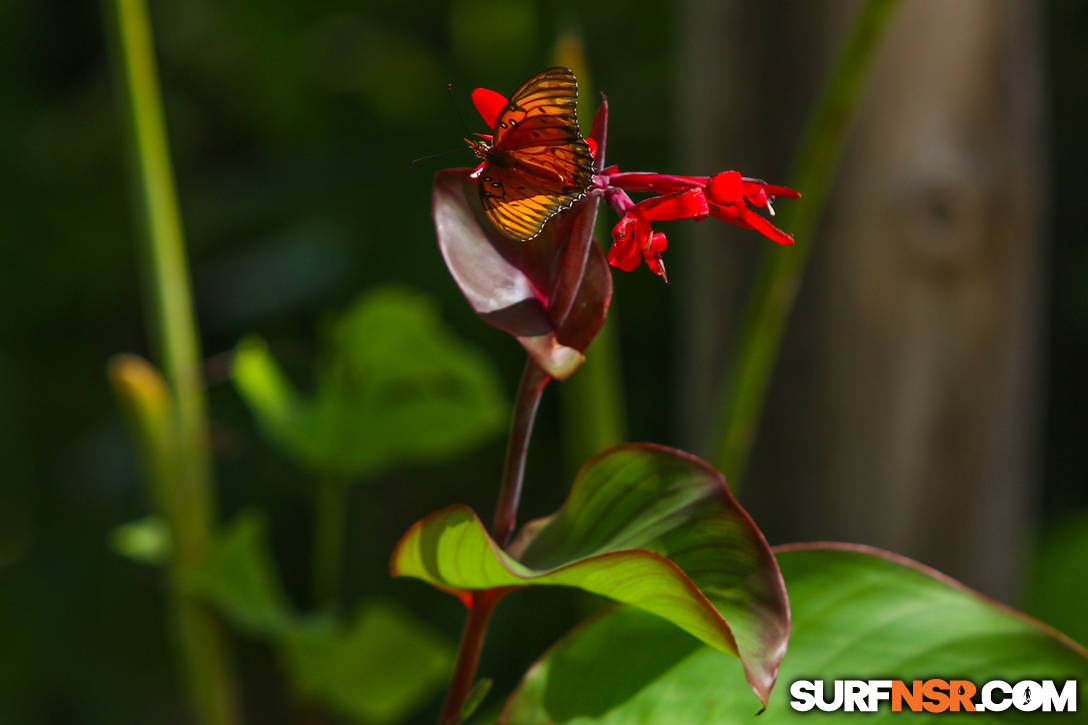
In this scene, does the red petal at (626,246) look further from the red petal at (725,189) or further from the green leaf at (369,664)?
the green leaf at (369,664)

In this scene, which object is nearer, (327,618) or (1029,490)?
(327,618)

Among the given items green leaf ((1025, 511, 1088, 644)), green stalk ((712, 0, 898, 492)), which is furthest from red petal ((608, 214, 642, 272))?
green leaf ((1025, 511, 1088, 644))

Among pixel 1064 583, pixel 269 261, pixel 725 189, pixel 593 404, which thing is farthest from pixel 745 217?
pixel 269 261

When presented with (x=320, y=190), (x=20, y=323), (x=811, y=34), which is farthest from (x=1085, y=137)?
(x=20, y=323)

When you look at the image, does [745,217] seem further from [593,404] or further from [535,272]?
[593,404]

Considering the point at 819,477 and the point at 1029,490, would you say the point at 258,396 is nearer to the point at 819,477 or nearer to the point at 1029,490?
the point at 819,477

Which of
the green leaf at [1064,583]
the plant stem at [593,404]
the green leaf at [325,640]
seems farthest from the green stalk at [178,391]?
the green leaf at [1064,583]

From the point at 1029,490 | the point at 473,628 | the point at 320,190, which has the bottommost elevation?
the point at 1029,490
